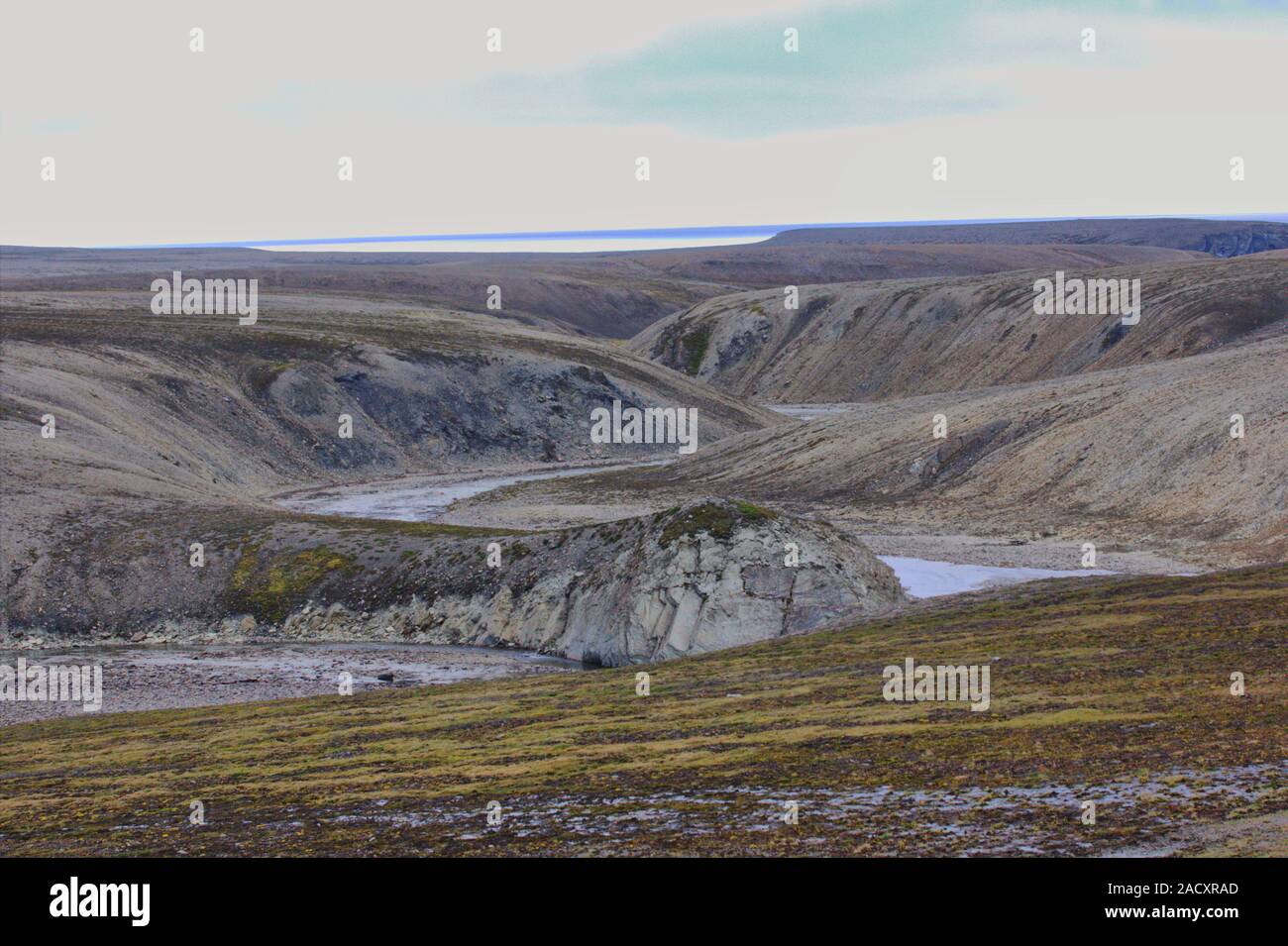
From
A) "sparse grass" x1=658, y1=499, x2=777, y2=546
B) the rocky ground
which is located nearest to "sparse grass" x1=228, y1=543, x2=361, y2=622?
the rocky ground

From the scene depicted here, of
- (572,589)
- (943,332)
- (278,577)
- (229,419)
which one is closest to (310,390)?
(229,419)

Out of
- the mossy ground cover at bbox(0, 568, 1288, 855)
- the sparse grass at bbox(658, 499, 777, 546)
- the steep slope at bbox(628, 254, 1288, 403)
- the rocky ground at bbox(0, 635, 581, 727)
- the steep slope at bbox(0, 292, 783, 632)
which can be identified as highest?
the steep slope at bbox(628, 254, 1288, 403)

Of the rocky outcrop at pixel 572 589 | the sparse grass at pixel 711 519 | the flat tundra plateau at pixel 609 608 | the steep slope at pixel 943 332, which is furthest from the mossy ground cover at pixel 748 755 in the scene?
the steep slope at pixel 943 332

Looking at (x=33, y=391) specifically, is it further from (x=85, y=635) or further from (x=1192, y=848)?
(x=1192, y=848)

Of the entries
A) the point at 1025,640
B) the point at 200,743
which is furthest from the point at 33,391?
the point at 1025,640

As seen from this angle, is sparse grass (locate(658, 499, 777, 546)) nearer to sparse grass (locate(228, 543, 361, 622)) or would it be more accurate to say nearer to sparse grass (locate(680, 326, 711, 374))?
sparse grass (locate(228, 543, 361, 622))

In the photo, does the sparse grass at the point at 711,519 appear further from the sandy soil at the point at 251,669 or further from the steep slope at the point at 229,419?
the steep slope at the point at 229,419
